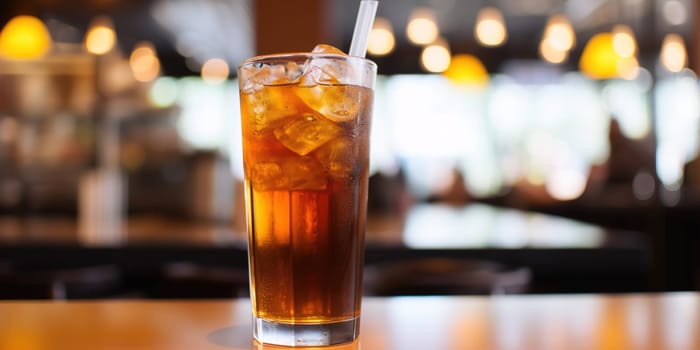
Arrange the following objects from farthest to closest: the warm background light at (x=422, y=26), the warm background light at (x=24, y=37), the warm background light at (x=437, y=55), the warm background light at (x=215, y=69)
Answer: the warm background light at (x=215, y=69) < the warm background light at (x=437, y=55) < the warm background light at (x=422, y=26) < the warm background light at (x=24, y=37)

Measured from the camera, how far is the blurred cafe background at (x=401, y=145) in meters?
2.93

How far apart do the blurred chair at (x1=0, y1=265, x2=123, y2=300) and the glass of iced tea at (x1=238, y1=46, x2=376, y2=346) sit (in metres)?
1.59

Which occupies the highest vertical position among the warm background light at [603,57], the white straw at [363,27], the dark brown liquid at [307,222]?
the warm background light at [603,57]

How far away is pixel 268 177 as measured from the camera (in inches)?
30.3

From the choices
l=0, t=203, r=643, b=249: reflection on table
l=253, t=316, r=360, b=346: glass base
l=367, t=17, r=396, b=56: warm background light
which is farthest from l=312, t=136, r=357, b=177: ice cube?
l=367, t=17, r=396, b=56: warm background light

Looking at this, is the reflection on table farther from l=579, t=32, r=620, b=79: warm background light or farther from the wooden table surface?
l=579, t=32, r=620, b=79: warm background light

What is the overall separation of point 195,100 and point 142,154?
173 cm

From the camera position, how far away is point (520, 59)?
11.4 m

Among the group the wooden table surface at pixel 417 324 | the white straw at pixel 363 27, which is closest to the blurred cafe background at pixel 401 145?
the white straw at pixel 363 27

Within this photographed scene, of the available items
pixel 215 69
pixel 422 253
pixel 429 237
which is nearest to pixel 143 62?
pixel 215 69

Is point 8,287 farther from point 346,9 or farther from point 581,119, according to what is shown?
point 581,119

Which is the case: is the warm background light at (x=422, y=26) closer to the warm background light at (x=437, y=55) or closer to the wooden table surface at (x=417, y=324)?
the warm background light at (x=437, y=55)

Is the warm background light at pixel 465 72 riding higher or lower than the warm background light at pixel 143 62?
lower

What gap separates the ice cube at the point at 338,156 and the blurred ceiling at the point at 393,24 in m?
7.89
